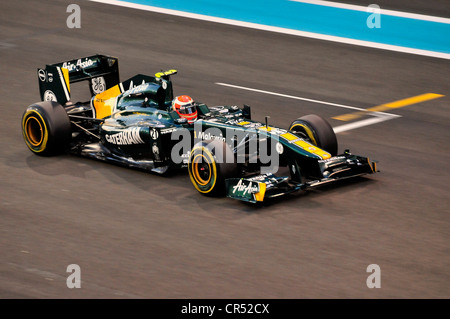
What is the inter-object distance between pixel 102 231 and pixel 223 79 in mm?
7368

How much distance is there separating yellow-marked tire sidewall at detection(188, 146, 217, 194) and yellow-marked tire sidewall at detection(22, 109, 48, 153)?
2461mm

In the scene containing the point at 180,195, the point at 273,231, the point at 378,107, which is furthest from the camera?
the point at 378,107

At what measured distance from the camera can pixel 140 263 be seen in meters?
10.0

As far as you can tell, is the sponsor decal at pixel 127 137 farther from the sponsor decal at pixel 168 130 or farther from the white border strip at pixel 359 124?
the white border strip at pixel 359 124

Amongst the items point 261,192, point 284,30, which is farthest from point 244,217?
point 284,30

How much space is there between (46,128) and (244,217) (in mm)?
3467

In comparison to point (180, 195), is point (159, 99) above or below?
above

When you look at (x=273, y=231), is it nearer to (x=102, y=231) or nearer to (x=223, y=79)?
(x=102, y=231)

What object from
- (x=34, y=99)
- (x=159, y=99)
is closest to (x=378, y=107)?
(x=159, y=99)

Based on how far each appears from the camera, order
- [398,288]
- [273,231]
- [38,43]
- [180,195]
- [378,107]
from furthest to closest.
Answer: [38,43] < [378,107] < [180,195] < [273,231] < [398,288]

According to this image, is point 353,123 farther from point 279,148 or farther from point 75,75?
Answer: point 75,75

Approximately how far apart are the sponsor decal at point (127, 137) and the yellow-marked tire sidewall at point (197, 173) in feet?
3.67

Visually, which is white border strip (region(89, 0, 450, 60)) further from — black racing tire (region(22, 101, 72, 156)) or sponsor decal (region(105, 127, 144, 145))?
black racing tire (region(22, 101, 72, 156))

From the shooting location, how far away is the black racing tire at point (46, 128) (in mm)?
13055
